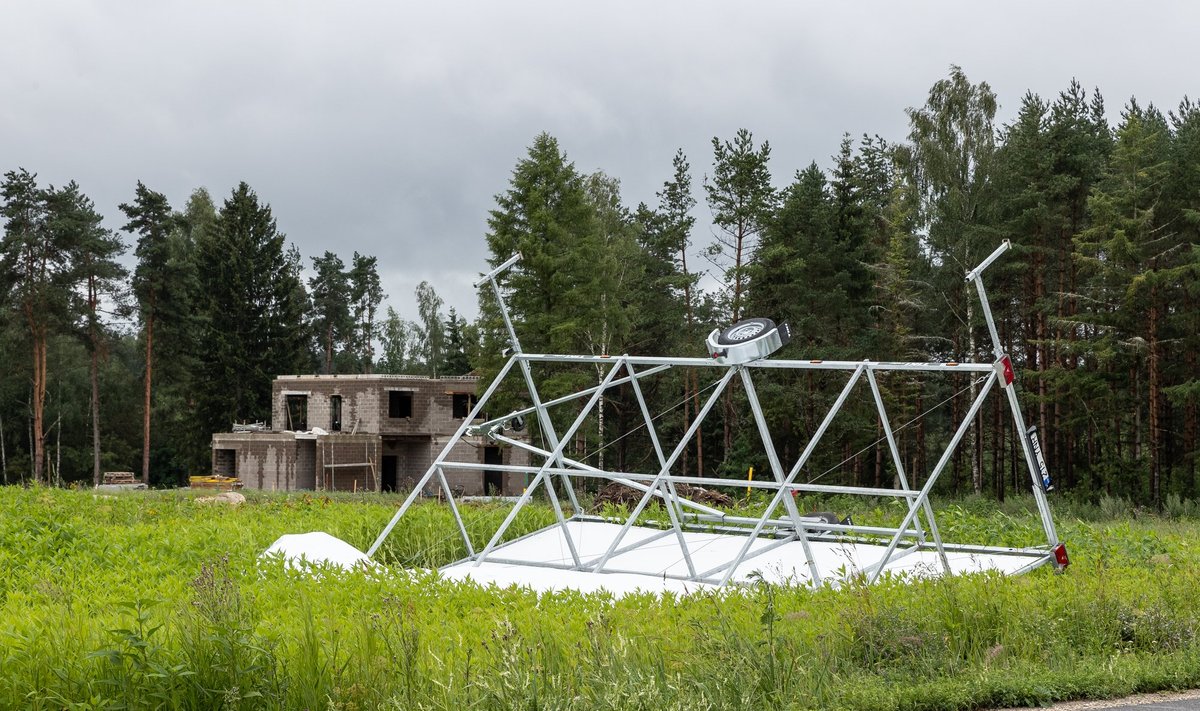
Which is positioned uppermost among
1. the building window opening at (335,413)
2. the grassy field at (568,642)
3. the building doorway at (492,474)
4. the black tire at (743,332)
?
the building window opening at (335,413)

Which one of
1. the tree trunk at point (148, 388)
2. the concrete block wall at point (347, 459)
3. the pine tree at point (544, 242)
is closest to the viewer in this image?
the pine tree at point (544, 242)

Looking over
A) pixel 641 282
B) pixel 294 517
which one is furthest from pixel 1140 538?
pixel 641 282

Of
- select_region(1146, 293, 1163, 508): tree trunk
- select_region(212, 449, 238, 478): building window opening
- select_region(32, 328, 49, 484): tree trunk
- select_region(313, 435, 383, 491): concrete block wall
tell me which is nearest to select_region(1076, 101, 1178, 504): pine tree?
select_region(1146, 293, 1163, 508): tree trunk

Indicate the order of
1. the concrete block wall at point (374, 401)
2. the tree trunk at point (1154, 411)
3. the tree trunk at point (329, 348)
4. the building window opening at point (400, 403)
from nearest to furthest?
the tree trunk at point (1154, 411) < the concrete block wall at point (374, 401) < the building window opening at point (400, 403) < the tree trunk at point (329, 348)

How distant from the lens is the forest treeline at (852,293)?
34.3 m

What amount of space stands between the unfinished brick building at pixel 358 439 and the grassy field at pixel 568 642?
4199 centimetres

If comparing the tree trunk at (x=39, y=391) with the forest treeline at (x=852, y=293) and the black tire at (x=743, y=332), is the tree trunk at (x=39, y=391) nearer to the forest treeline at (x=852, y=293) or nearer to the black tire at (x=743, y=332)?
the forest treeline at (x=852, y=293)

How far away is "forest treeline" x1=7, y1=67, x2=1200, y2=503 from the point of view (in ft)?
112

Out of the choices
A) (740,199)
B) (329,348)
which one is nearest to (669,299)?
(740,199)

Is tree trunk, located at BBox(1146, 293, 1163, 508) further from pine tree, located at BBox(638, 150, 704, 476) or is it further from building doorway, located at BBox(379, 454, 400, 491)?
building doorway, located at BBox(379, 454, 400, 491)

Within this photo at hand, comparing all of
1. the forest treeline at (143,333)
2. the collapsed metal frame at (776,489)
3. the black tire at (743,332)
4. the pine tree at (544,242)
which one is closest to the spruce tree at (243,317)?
the forest treeline at (143,333)

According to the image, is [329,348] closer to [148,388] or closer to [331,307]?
[331,307]

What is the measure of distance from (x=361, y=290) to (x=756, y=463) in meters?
48.6

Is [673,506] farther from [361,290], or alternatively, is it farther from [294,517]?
[361,290]
